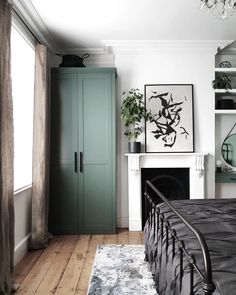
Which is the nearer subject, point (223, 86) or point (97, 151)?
point (97, 151)

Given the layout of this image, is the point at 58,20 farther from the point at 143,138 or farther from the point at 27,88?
the point at 143,138

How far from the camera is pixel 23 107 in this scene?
3350 millimetres

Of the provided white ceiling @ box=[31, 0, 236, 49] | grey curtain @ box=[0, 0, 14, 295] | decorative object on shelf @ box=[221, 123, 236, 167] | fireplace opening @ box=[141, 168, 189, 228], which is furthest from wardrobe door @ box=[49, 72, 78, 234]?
decorative object on shelf @ box=[221, 123, 236, 167]

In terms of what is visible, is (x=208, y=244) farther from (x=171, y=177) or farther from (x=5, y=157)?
(x=171, y=177)

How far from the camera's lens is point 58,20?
3191mm

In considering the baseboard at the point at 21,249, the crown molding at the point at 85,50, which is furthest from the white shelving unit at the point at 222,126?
the baseboard at the point at 21,249

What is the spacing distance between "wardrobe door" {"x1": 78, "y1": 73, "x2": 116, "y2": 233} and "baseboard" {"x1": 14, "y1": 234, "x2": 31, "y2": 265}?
819 millimetres

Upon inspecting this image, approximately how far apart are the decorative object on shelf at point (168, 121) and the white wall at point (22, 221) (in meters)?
1.85

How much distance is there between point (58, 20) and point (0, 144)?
1.89m

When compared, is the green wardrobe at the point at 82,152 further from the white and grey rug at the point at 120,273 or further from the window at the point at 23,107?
the white and grey rug at the point at 120,273

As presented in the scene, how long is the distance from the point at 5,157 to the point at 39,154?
107 centimetres

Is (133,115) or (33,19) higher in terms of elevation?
(33,19)

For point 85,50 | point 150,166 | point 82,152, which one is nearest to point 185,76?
point 150,166

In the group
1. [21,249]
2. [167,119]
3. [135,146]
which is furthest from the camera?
[167,119]
